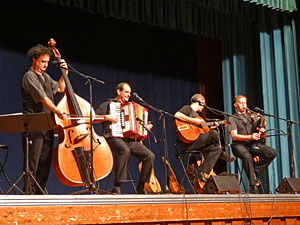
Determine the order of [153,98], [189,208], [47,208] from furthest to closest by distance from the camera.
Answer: [153,98]
[189,208]
[47,208]

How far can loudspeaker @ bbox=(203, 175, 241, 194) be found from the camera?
5156 mm

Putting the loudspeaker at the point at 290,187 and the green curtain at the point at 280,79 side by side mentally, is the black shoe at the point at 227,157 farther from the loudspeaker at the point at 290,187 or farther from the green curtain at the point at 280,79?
the green curtain at the point at 280,79

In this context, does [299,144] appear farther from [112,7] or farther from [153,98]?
[112,7]

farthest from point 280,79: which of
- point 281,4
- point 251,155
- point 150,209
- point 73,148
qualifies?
point 150,209

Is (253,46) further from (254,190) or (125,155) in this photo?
(125,155)

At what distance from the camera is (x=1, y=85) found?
21.9 feet

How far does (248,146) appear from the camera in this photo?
6457 mm

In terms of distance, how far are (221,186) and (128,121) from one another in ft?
3.88

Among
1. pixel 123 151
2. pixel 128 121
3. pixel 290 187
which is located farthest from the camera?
pixel 290 187

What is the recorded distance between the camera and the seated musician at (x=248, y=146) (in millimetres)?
6246

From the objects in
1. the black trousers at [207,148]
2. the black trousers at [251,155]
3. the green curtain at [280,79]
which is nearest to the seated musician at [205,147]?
the black trousers at [207,148]

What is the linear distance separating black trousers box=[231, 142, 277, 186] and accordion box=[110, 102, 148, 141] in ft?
4.45

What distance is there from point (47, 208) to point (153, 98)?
16.3 feet

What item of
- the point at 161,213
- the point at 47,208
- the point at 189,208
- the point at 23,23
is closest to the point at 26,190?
the point at 47,208
